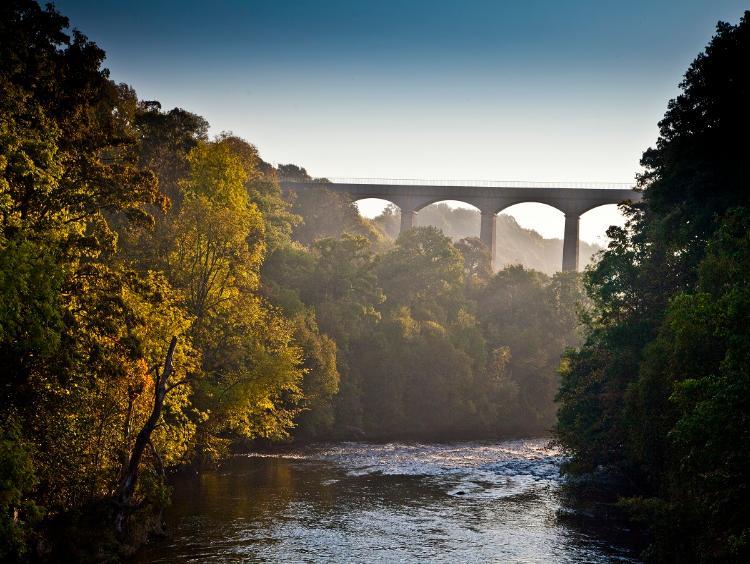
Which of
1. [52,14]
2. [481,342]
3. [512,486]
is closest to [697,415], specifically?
[512,486]

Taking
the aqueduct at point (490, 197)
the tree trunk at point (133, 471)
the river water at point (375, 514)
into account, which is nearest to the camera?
the tree trunk at point (133, 471)

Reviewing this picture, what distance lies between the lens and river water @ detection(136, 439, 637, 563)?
808 inches

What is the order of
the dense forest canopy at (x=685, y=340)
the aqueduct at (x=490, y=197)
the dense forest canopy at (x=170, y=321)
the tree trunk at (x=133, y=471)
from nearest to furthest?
1. the dense forest canopy at (x=685, y=340)
2. the dense forest canopy at (x=170, y=321)
3. the tree trunk at (x=133, y=471)
4. the aqueduct at (x=490, y=197)

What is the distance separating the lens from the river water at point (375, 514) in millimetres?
20516

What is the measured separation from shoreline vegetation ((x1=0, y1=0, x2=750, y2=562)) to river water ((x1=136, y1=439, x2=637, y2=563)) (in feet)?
5.72

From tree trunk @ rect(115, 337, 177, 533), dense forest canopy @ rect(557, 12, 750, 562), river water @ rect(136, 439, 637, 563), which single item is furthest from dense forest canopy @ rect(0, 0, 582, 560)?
dense forest canopy @ rect(557, 12, 750, 562)

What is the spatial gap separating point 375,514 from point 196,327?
1091 centimetres

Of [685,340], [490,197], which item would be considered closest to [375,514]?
[685,340]

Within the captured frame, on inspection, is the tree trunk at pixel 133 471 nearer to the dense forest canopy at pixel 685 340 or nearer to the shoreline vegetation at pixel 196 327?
the shoreline vegetation at pixel 196 327

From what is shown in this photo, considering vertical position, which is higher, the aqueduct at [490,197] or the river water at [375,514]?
the aqueduct at [490,197]

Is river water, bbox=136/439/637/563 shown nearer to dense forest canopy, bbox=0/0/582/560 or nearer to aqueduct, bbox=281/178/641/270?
dense forest canopy, bbox=0/0/582/560

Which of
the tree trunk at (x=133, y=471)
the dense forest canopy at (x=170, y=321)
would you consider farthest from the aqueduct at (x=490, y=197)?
the tree trunk at (x=133, y=471)

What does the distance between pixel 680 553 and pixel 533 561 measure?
3.97m

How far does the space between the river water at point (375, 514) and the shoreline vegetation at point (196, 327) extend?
5.72 ft
